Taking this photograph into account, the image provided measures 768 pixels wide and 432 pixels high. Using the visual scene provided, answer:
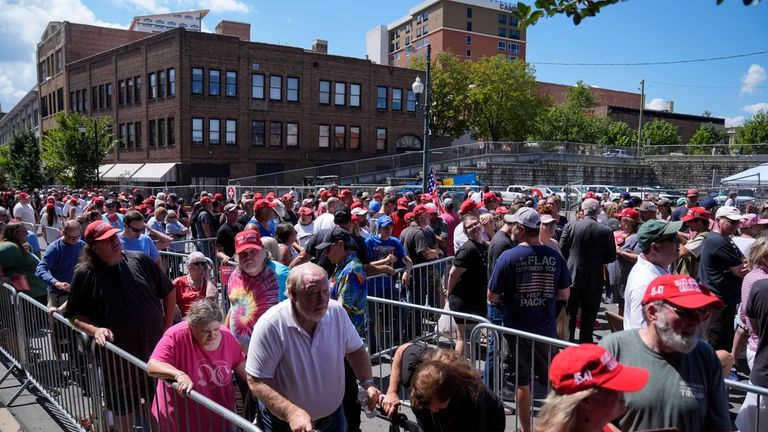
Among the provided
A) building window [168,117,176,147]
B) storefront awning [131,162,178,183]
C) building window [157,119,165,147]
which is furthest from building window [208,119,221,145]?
building window [157,119,165,147]

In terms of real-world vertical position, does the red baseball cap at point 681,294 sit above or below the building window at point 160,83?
below

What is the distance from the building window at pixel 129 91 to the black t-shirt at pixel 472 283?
39.1 metres

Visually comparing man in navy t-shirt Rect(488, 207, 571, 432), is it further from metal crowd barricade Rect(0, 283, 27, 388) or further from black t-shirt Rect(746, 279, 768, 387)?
metal crowd barricade Rect(0, 283, 27, 388)

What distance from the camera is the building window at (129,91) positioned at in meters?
39.3

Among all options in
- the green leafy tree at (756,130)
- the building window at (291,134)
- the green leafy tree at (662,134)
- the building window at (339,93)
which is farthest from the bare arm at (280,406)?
the green leafy tree at (662,134)

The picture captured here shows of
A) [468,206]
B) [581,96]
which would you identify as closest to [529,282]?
[468,206]

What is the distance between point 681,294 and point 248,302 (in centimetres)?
319

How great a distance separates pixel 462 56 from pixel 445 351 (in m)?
86.4

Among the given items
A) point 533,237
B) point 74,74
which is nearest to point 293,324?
point 533,237

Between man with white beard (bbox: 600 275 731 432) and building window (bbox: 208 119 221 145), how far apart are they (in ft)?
117

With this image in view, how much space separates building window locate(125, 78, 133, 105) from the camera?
3934cm

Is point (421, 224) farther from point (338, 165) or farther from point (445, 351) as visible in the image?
point (338, 165)

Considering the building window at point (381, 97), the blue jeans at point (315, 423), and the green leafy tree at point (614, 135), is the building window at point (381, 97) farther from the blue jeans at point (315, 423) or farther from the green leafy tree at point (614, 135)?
the blue jeans at point (315, 423)

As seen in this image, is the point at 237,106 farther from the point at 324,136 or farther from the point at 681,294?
the point at 681,294
